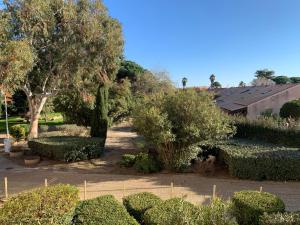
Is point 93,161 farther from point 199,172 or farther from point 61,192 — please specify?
point 61,192

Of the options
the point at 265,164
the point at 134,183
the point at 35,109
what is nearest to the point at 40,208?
the point at 134,183

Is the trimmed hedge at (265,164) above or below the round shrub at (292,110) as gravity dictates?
below

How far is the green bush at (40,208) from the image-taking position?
500cm

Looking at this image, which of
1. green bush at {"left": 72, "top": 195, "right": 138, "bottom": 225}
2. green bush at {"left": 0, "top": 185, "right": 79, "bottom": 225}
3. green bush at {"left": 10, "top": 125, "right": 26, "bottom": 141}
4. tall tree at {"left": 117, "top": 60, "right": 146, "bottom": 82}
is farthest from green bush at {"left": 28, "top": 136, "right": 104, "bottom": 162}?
tall tree at {"left": 117, "top": 60, "right": 146, "bottom": 82}

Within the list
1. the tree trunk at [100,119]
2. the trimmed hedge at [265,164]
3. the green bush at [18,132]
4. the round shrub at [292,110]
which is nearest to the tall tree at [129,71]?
the round shrub at [292,110]

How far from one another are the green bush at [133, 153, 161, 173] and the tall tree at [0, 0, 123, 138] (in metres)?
6.68

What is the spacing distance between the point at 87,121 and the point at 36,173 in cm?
895

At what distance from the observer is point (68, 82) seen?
21125 mm

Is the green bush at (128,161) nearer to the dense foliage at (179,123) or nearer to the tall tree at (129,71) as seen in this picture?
the dense foliage at (179,123)

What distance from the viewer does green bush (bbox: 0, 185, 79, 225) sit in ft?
16.4

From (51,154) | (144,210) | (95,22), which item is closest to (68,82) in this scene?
(95,22)

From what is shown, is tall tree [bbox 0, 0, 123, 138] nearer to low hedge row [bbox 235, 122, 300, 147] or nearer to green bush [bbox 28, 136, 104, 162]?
green bush [bbox 28, 136, 104, 162]

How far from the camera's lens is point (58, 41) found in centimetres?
1916

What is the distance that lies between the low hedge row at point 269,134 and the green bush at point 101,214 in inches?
373
